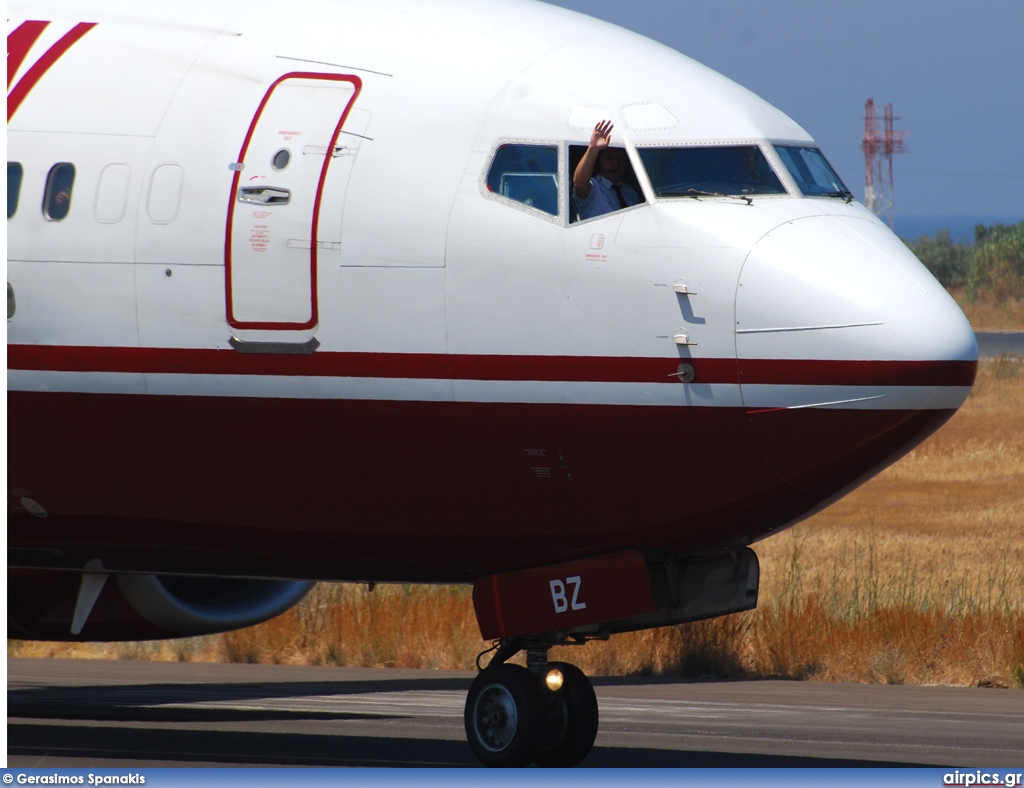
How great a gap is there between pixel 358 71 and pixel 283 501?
100 inches

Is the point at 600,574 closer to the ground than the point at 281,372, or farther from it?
closer to the ground

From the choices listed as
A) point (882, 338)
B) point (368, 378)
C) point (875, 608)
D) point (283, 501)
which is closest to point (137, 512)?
point (283, 501)

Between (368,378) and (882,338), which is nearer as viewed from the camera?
Result: (882,338)

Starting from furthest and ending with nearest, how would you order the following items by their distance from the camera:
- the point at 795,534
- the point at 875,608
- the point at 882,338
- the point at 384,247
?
the point at 795,534 < the point at 875,608 < the point at 384,247 < the point at 882,338

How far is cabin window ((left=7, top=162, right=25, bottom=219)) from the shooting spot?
1214 cm

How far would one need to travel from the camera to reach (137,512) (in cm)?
1212

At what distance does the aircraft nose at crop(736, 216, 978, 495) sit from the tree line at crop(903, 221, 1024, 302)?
73.7 metres

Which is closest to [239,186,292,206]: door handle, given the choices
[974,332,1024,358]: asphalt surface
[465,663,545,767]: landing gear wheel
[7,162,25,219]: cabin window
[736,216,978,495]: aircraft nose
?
[7,162,25,219]: cabin window

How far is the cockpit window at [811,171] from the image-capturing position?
36.9ft

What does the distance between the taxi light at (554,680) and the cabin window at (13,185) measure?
428 centimetres

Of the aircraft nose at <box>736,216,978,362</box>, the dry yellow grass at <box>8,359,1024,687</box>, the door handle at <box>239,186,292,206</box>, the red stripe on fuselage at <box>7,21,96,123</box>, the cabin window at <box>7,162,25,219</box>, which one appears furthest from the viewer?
the dry yellow grass at <box>8,359,1024,687</box>

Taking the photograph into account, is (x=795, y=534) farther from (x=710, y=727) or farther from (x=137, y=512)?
(x=137, y=512)

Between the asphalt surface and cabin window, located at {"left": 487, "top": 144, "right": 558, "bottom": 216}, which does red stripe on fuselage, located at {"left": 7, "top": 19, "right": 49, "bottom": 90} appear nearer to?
cabin window, located at {"left": 487, "top": 144, "right": 558, "bottom": 216}

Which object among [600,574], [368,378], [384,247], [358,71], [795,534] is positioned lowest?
[795,534]
